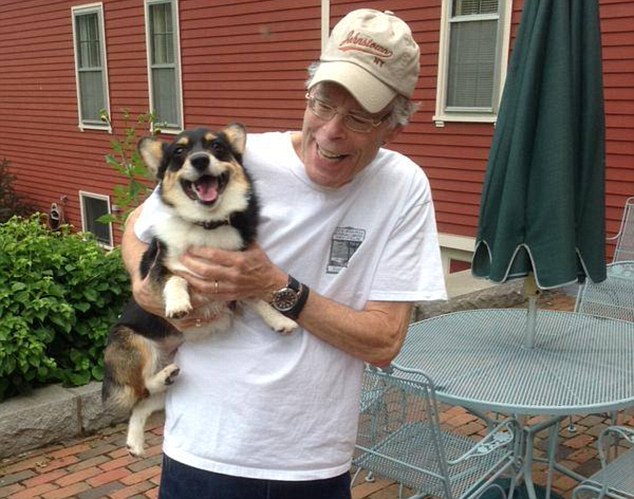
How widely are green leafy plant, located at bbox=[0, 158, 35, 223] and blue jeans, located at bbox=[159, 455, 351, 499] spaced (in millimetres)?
16037

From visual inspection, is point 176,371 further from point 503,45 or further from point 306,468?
point 503,45

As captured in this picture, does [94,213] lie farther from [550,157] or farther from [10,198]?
[550,157]

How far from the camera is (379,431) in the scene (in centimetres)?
319

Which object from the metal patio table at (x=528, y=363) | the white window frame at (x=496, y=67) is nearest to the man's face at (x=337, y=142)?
the metal patio table at (x=528, y=363)

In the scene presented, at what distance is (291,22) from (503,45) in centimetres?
386

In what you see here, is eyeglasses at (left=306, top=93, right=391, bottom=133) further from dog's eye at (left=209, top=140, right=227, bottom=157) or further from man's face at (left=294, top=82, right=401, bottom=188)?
dog's eye at (left=209, top=140, right=227, bottom=157)

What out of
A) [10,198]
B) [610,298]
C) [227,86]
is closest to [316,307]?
[610,298]

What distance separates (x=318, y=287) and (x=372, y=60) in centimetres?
63

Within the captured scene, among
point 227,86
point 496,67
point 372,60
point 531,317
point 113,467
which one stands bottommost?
point 113,467

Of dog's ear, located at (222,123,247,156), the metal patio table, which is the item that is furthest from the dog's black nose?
the metal patio table

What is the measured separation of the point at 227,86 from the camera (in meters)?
11.8

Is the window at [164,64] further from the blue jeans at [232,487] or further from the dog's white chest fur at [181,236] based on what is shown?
the blue jeans at [232,487]

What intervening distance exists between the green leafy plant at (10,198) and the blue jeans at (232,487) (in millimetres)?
16037

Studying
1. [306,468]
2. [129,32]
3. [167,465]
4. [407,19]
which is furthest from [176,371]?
[129,32]
